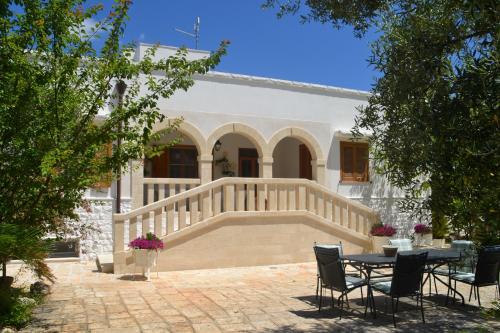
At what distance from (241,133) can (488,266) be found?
29.0ft

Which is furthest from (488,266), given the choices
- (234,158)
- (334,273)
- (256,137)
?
(234,158)

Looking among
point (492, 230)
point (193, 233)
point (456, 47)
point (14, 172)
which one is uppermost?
point (456, 47)

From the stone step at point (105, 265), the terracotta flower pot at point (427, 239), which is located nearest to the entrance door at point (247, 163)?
the terracotta flower pot at point (427, 239)

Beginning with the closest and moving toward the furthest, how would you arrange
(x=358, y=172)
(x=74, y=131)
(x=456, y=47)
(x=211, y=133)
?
(x=456, y=47) < (x=74, y=131) < (x=211, y=133) < (x=358, y=172)

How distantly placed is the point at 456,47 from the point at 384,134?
3.23 feet

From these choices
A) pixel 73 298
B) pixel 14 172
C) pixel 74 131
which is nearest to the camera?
pixel 14 172

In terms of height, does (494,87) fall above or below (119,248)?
above

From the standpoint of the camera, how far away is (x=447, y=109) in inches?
148

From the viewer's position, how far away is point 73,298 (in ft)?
26.7

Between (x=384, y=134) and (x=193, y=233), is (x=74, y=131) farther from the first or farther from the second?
(x=193, y=233)

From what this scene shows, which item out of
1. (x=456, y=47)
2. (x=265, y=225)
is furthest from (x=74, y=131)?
(x=265, y=225)

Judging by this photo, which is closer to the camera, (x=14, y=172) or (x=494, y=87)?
(x=494, y=87)

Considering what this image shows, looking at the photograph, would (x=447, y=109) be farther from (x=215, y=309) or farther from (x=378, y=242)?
(x=378, y=242)

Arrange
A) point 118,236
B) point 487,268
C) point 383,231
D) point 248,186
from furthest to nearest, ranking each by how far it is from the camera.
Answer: point 383,231 → point 248,186 → point 118,236 → point 487,268
